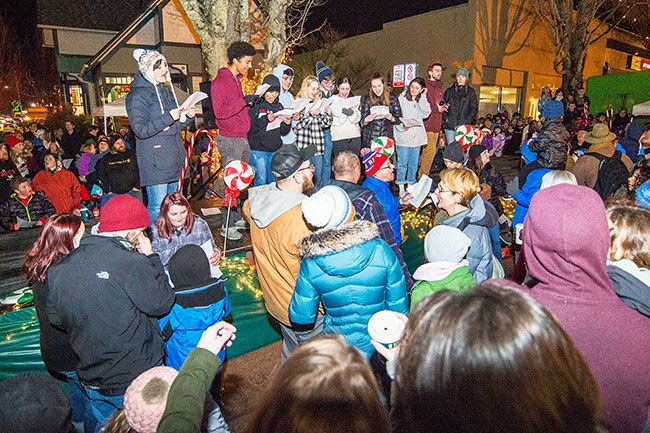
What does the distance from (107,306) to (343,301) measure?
57.1 inches

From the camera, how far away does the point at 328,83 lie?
805cm

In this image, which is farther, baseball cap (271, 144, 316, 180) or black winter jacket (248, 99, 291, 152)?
black winter jacket (248, 99, 291, 152)

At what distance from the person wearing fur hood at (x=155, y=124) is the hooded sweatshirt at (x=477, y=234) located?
336 centimetres

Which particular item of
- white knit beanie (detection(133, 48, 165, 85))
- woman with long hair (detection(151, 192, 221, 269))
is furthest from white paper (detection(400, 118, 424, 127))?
woman with long hair (detection(151, 192, 221, 269))

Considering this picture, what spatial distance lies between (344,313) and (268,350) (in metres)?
1.80

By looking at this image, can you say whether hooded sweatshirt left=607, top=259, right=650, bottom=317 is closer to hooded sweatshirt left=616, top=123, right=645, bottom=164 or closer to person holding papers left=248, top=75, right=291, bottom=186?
person holding papers left=248, top=75, right=291, bottom=186

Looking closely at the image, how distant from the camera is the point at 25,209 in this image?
26.1 feet

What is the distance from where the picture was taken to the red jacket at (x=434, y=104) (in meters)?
8.82

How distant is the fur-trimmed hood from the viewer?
107 inches

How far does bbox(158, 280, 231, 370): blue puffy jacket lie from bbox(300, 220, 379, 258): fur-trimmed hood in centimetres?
77

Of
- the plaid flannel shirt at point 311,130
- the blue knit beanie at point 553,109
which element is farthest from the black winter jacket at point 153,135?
the blue knit beanie at point 553,109

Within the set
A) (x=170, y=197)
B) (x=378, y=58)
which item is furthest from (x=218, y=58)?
(x=378, y=58)

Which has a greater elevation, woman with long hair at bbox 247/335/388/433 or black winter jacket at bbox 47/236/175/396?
woman with long hair at bbox 247/335/388/433

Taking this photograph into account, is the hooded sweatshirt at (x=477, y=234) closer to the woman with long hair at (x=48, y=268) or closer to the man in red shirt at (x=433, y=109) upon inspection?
the woman with long hair at (x=48, y=268)
